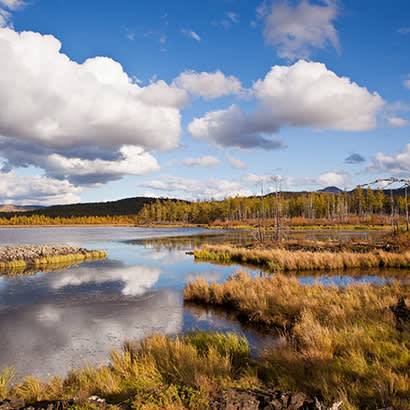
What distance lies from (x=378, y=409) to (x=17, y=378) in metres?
7.72

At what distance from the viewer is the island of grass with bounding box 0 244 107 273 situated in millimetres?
26516

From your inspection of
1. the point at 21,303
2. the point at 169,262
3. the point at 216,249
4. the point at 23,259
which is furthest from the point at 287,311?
the point at 23,259

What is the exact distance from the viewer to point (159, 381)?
19.6 ft

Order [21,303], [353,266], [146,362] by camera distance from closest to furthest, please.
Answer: [146,362] < [21,303] < [353,266]

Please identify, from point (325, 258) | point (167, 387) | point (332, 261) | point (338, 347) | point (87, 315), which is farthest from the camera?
point (325, 258)

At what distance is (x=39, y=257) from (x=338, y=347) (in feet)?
96.7

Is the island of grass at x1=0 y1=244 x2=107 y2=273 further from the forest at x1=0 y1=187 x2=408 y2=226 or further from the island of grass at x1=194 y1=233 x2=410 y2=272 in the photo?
the forest at x1=0 y1=187 x2=408 y2=226

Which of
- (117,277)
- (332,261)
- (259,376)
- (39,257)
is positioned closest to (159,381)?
(259,376)

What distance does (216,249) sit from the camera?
3275 centimetres

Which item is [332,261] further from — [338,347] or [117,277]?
[338,347]

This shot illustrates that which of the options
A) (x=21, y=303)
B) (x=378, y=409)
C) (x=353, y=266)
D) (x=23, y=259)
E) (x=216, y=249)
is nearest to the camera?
(x=378, y=409)

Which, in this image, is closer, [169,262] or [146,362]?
[146,362]

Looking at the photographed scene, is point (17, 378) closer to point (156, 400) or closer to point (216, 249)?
point (156, 400)

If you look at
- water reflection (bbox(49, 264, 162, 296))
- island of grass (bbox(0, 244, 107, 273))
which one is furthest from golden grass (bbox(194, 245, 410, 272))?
island of grass (bbox(0, 244, 107, 273))
